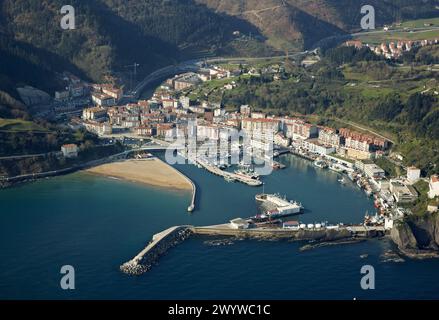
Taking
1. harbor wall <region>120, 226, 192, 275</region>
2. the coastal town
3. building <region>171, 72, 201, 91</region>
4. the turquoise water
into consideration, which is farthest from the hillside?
harbor wall <region>120, 226, 192, 275</region>

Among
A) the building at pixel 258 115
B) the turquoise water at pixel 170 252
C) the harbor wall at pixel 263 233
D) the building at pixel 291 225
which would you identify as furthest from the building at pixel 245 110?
the harbor wall at pixel 263 233

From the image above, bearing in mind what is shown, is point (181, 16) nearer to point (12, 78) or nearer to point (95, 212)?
point (12, 78)

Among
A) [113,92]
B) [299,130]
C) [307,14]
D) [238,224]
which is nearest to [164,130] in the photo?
[299,130]

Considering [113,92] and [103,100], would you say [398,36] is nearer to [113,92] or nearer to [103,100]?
[113,92]

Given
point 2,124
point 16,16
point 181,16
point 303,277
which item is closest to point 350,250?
point 303,277

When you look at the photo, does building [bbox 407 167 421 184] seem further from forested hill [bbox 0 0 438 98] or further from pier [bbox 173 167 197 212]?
forested hill [bbox 0 0 438 98]
